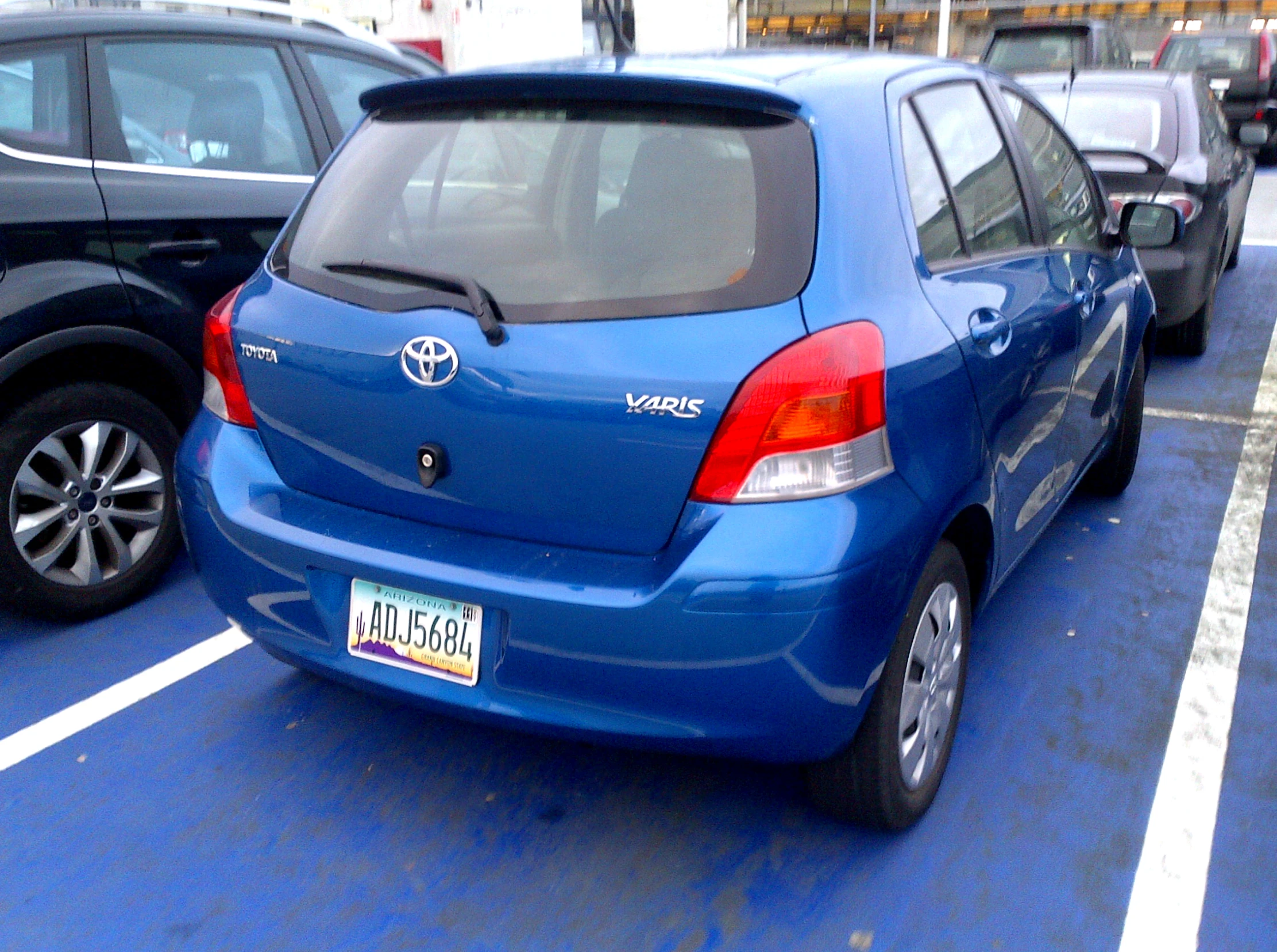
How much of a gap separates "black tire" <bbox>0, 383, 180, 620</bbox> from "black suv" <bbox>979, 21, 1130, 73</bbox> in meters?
13.2

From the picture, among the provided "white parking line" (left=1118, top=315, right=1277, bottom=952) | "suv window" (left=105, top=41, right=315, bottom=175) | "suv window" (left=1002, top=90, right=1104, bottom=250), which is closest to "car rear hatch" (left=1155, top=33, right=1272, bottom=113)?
"suv window" (left=1002, top=90, right=1104, bottom=250)

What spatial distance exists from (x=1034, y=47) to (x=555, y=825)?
14755 mm

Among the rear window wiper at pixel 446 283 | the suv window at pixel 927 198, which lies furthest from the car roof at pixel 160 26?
the suv window at pixel 927 198

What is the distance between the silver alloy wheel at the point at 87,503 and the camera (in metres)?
3.51

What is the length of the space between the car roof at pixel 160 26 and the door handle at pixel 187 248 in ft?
2.11

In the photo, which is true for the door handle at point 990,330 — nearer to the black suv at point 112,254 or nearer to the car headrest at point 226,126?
the black suv at point 112,254

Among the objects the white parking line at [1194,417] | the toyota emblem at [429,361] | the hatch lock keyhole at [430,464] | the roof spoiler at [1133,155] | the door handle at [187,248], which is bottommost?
the white parking line at [1194,417]

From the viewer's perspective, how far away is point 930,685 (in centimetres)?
268

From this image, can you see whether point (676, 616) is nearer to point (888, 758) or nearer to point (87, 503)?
point (888, 758)

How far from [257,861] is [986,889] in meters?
1.51

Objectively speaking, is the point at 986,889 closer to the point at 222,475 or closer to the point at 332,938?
the point at 332,938

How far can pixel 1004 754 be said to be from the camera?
3.01 m

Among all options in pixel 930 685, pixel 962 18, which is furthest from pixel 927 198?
pixel 962 18

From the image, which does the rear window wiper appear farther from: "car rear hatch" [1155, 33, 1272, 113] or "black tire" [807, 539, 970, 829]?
"car rear hatch" [1155, 33, 1272, 113]
